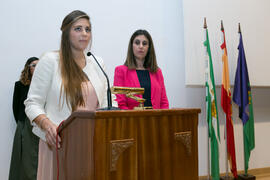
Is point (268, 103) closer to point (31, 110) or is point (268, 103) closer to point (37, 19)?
point (37, 19)

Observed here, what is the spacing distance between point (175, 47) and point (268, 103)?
75.3 inches

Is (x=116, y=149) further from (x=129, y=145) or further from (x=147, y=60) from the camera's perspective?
(x=147, y=60)

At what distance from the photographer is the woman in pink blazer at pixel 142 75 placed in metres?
2.12

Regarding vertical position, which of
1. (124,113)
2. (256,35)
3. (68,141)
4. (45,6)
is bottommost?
(68,141)

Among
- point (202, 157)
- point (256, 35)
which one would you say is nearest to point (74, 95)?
point (202, 157)

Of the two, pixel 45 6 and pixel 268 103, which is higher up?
pixel 45 6

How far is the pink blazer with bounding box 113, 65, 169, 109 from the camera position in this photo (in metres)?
2.12

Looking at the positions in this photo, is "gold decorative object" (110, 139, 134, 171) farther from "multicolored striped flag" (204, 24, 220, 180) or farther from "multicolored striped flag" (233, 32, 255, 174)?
"multicolored striped flag" (233, 32, 255, 174)

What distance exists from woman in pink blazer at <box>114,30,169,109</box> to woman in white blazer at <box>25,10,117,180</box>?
79cm

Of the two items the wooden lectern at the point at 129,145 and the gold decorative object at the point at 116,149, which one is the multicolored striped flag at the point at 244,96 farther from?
the gold decorative object at the point at 116,149

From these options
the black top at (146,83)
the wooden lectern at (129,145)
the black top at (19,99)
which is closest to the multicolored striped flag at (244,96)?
the black top at (146,83)

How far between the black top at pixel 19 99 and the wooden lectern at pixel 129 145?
1.79 m

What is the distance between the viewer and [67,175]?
3.45 ft

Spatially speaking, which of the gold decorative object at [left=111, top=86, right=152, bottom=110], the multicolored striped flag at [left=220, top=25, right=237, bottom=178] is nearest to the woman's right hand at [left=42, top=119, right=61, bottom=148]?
the gold decorative object at [left=111, top=86, right=152, bottom=110]
